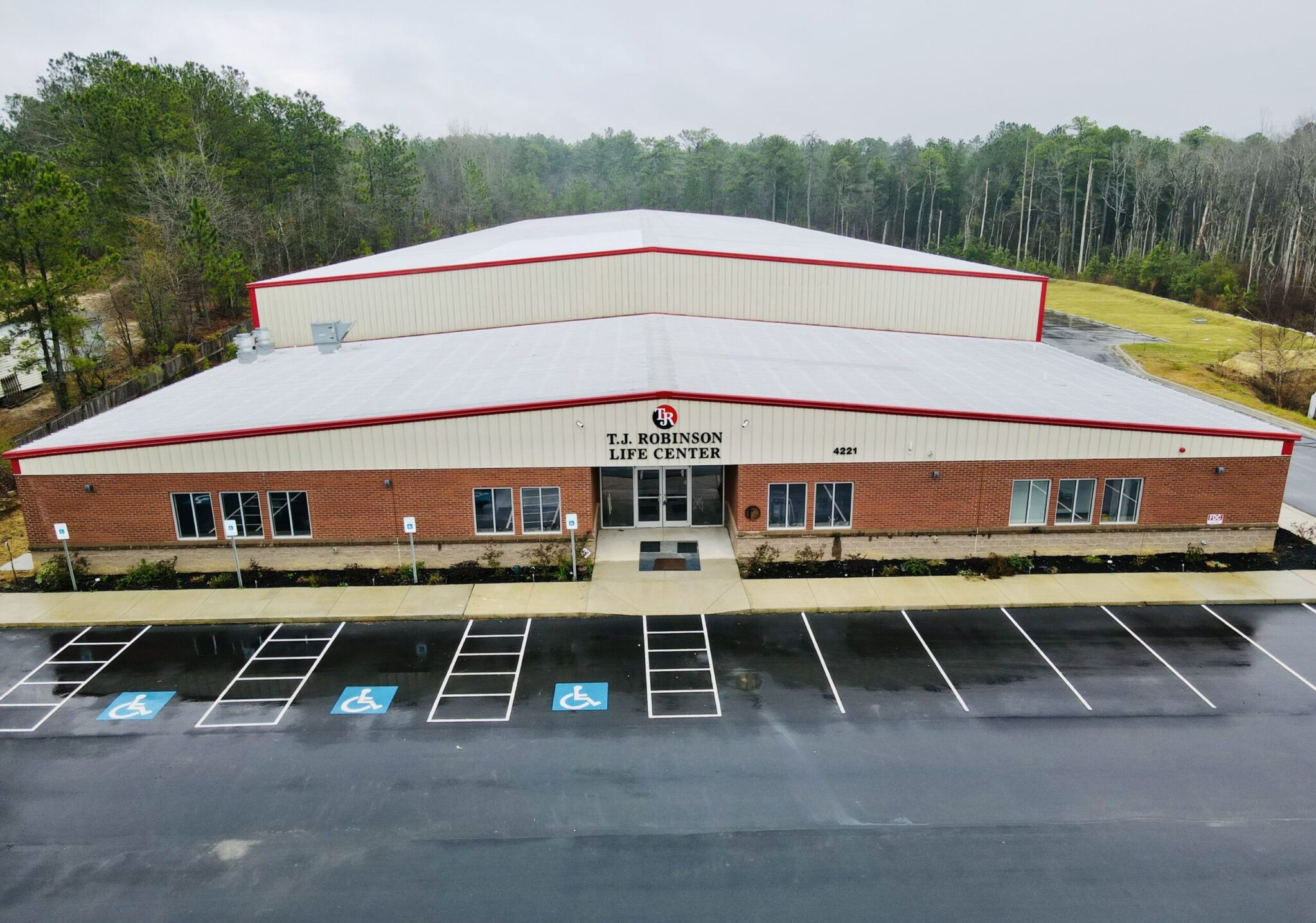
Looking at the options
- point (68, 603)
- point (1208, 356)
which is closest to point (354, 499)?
point (68, 603)

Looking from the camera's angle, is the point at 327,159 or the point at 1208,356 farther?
the point at 327,159

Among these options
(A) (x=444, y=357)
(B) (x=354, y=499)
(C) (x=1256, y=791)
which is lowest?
(C) (x=1256, y=791)

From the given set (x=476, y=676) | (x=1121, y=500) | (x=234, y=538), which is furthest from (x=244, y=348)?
(x=1121, y=500)

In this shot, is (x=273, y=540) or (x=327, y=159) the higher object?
(x=327, y=159)

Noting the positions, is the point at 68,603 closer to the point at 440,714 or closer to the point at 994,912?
the point at 440,714

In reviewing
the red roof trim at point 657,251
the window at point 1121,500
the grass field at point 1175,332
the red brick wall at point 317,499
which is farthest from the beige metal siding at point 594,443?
the grass field at point 1175,332
